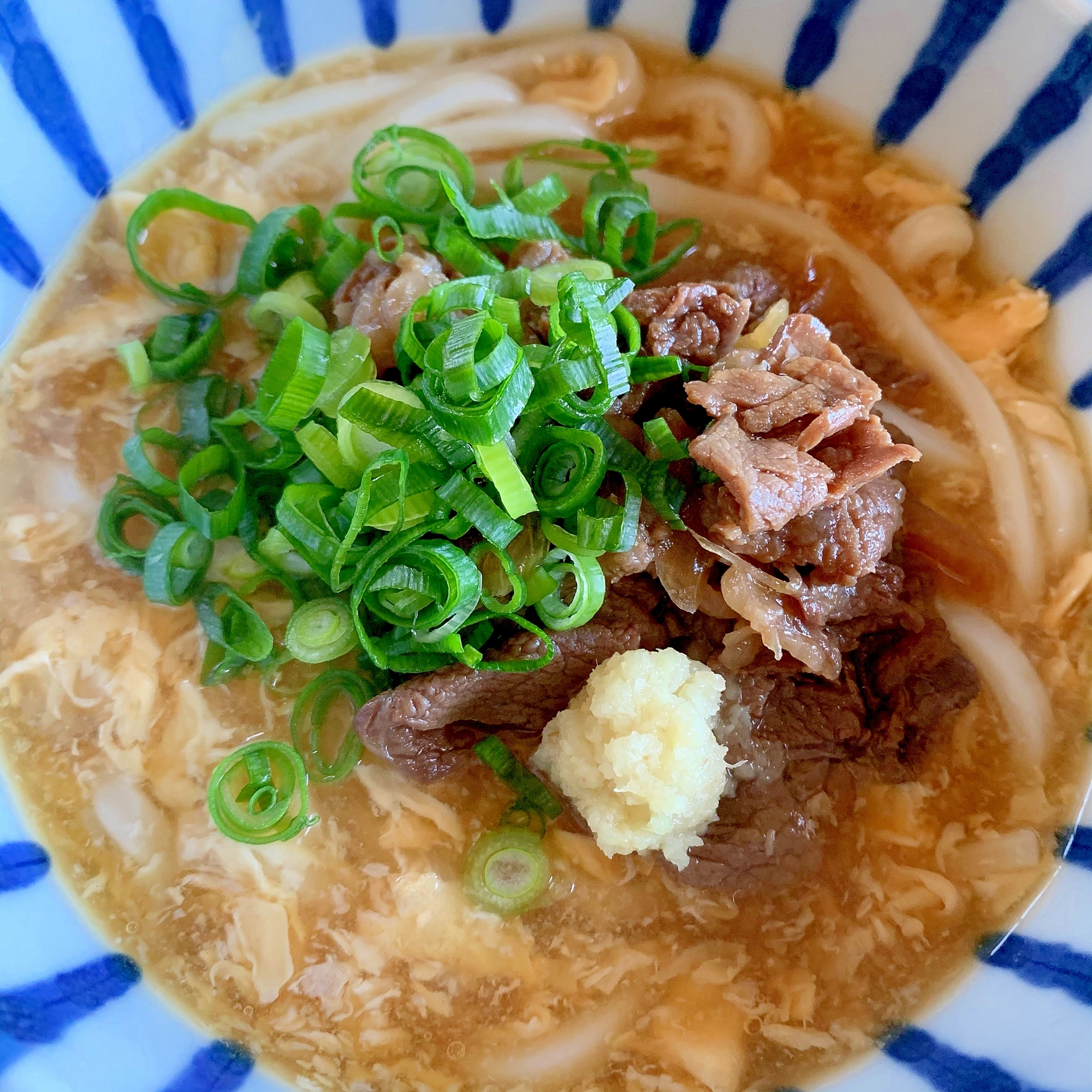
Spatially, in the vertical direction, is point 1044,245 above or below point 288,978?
above

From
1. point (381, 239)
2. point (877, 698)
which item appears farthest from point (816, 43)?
point (877, 698)

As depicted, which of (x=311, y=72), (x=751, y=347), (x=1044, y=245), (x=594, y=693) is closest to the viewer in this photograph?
(x=594, y=693)

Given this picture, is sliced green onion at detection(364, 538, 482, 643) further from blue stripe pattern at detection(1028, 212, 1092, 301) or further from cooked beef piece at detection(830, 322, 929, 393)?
blue stripe pattern at detection(1028, 212, 1092, 301)

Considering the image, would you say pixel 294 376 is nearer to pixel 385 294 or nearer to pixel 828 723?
pixel 385 294

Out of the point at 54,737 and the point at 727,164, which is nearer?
the point at 54,737

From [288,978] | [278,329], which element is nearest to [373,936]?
[288,978]

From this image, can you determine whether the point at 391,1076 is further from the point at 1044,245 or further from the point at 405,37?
the point at 405,37

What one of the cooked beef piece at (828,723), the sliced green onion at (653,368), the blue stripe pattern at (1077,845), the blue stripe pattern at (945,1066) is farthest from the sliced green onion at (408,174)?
the blue stripe pattern at (945,1066)
